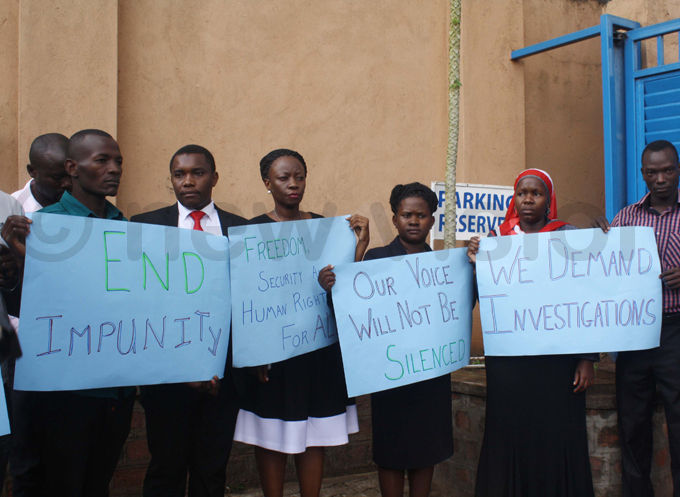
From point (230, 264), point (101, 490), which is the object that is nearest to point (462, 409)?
point (230, 264)

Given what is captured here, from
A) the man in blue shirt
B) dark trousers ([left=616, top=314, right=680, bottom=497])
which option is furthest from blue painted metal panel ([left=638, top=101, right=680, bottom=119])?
the man in blue shirt

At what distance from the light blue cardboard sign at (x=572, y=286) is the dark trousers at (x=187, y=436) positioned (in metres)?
1.33

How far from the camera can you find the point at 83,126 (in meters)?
3.79

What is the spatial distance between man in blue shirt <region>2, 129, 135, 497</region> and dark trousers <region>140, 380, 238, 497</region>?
132 millimetres

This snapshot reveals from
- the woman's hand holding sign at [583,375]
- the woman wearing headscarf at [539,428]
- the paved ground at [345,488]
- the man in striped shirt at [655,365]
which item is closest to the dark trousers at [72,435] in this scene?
the paved ground at [345,488]

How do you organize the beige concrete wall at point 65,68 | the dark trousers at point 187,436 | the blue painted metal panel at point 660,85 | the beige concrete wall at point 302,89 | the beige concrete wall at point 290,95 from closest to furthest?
the dark trousers at point 187,436 → the beige concrete wall at point 65,68 → the beige concrete wall at point 302,89 → the beige concrete wall at point 290,95 → the blue painted metal panel at point 660,85

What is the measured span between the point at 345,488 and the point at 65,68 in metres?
3.34

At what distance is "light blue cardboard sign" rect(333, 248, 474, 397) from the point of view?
2818 millimetres

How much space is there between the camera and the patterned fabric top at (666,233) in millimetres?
3069

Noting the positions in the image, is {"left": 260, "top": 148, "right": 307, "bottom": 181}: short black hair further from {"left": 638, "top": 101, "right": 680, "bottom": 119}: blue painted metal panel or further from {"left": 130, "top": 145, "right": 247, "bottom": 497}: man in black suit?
{"left": 638, "top": 101, "right": 680, "bottom": 119}: blue painted metal panel

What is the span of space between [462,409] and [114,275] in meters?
2.28

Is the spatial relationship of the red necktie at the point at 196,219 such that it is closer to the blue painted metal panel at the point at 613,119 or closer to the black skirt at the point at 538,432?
the black skirt at the point at 538,432

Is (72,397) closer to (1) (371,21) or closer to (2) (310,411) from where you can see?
(2) (310,411)

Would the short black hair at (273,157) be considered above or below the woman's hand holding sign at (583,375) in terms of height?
above
